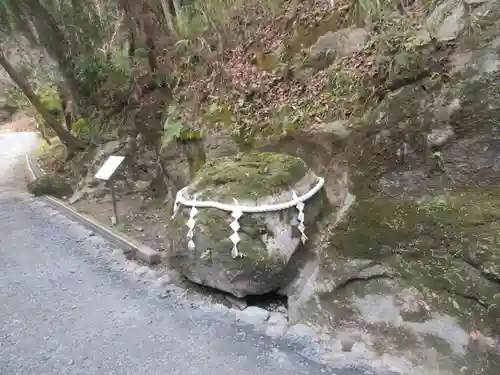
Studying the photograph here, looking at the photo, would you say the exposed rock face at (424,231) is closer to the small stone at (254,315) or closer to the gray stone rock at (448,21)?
the gray stone rock at (448,21)

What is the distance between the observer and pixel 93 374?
3047mm

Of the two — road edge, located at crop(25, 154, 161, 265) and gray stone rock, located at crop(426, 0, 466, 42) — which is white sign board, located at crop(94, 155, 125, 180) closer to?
road edge, located at crop(25, 154, 161, 265)

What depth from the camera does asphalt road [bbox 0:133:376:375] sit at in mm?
3072

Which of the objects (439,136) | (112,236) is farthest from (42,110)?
(439,136)

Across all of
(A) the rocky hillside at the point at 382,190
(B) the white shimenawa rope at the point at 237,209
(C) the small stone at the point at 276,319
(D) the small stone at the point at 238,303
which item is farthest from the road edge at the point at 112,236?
(C) the small stone at the point at 276,319

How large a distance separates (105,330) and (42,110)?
6661 millimetres

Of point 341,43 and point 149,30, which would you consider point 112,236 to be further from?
point 149,30

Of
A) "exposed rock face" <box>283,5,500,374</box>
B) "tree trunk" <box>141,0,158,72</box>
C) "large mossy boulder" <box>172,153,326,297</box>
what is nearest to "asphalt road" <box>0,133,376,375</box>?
"large mossy boulder" <box>172,153,326,297</box>

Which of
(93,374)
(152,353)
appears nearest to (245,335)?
(152,353)

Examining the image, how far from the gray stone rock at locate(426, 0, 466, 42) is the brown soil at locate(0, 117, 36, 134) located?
22.1m

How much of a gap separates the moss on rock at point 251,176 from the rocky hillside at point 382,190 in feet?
0.04

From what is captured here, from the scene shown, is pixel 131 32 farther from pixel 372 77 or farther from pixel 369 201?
pixel 369 201

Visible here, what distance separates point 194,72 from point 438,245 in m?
5.22

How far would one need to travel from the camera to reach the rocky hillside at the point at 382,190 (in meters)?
2.88
